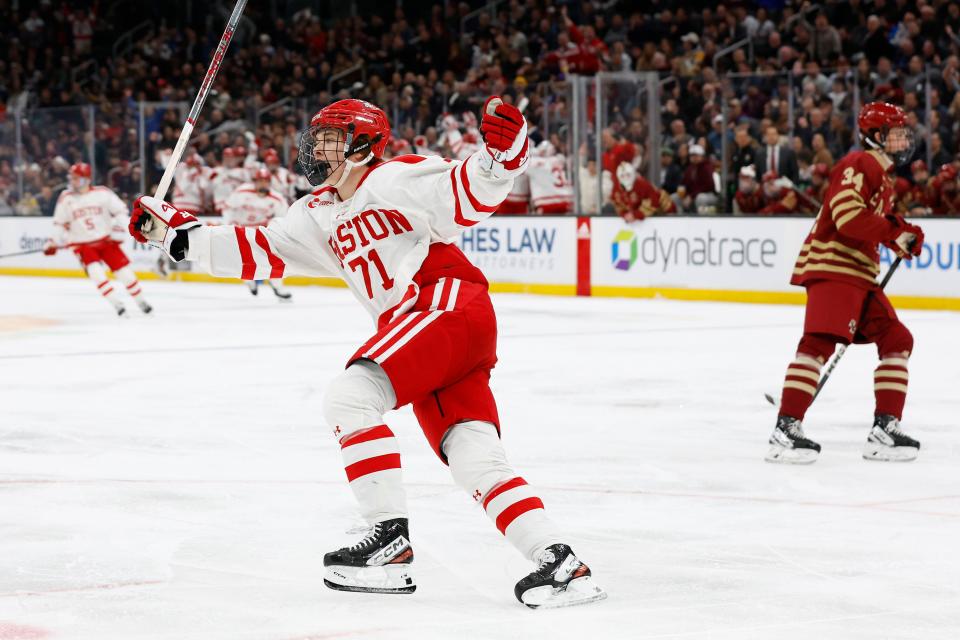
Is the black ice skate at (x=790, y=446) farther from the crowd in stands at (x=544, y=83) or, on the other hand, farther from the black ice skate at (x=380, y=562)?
the crowd in stands at (x=544, y=83)

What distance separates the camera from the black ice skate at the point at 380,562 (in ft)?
10.7

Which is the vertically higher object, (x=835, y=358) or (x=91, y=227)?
(x=835, y=358)

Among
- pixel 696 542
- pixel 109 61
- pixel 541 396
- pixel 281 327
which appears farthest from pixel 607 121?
pixel 109 61

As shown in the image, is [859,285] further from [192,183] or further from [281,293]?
[192,183]

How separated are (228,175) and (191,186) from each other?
759mm

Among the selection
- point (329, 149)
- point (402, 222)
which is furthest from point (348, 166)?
point (402, 222)

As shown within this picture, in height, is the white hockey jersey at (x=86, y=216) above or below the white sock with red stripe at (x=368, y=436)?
below

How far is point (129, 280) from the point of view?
12344 millimetres

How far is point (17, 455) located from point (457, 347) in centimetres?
257

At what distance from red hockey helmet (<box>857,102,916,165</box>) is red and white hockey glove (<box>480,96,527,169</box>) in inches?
92.5

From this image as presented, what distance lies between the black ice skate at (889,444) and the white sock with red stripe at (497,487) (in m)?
2.27

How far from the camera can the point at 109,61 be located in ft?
75.5

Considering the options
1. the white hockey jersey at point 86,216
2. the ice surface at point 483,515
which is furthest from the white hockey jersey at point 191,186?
the ice surface at point 483,515

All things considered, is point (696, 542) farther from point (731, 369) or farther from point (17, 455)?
point (731, 369)
